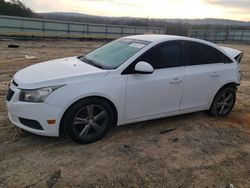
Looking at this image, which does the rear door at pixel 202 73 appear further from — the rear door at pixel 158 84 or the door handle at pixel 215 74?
the rear door at pixel 158 84

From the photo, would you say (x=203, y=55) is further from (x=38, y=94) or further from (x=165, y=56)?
(x=38, y=94)

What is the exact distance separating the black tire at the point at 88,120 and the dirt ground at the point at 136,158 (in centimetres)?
15

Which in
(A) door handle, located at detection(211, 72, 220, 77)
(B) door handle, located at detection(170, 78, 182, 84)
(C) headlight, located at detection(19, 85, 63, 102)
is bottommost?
(C) headlight, located at detection(19, 85, 63, 102)

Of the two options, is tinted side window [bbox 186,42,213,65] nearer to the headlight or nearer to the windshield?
the windshield

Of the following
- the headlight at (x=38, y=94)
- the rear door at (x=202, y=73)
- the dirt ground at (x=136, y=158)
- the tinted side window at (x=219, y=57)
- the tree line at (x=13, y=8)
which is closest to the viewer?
the dirt ground at (x=136, y=158)

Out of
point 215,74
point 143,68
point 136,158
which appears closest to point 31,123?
point 136,158

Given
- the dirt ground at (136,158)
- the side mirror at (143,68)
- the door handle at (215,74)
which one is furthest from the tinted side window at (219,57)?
the side mirror at (143,68)

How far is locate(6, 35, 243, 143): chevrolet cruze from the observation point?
3750 millimetres

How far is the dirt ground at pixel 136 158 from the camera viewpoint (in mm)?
3295

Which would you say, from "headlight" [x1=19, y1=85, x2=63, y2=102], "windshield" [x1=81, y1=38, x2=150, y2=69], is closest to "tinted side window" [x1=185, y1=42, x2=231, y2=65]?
"windshield" [x1=81, y1=38, x2=150, y2=69]

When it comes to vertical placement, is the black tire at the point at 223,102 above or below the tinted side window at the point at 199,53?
below

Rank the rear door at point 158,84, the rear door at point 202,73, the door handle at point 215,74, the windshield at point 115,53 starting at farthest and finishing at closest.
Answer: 1. the door handle at point 215,74
2. the rear door at point 202,73
3. the windshield at point 115,53
4. the rear door at point 158,84

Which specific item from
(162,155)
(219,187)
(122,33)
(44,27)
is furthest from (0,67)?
(122,33)

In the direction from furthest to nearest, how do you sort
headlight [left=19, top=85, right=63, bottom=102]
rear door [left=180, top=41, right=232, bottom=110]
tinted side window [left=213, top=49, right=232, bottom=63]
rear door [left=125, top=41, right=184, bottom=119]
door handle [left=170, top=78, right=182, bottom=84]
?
tinted side window [left=213, top=49, right=232, bottom=63]
rear door [left=180, top=41, right=232, bottom=110]
door handle [left=170, top=78, right=182, bottom=84]
rear door [left=125, top=41, right=184, bottom=119]
headlight [left=19, top=85, right=63, bottom=102]
